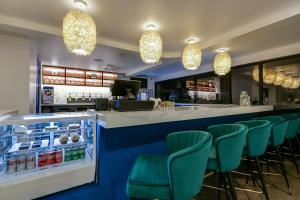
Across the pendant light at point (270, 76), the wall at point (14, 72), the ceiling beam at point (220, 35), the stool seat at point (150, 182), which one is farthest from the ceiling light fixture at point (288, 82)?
the wall at point (14, 72)

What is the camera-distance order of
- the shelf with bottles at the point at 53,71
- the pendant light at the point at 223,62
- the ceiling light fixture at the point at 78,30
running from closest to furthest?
1. the ceiling light fixture at the point at 78,30
2. the pendant light at the point at 223,62
3. the shelf with bottles at the point at 53,71

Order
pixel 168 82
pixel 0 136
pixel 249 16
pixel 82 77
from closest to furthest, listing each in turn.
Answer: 1. pixel 0 136
2. pixel 249 16
3. pixel 82 77
4. pixel 168 82

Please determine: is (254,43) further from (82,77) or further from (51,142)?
(82,77)

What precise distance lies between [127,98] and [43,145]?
0.93 m

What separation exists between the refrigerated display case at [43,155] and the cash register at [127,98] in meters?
0.36

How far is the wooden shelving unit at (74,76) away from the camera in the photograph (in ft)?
19.7

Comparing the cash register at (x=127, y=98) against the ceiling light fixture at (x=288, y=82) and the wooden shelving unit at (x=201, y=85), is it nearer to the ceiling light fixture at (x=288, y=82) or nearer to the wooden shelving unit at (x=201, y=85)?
the ceiling light fixture at (x=288, y=82)

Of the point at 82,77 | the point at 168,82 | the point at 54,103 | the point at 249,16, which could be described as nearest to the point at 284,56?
the point at 249,16

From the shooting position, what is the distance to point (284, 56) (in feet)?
12.9

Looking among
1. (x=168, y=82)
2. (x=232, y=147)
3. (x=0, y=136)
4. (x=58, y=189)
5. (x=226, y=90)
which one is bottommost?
(x=58, y=189)

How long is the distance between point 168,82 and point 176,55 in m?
3.50

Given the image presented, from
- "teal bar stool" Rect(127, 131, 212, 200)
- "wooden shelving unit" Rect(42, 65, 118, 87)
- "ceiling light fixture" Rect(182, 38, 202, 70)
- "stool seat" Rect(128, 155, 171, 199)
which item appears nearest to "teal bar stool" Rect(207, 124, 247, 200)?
"teal bar stool" Rect(127, 131, 212, 200)

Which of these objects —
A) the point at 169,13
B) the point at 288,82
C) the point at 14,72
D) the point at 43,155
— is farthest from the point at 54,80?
the point at 288,82

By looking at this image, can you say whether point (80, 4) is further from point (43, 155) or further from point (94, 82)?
point (94, 82)
